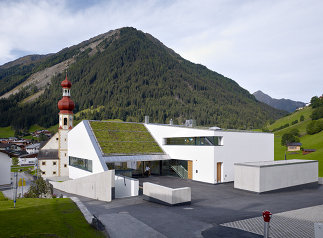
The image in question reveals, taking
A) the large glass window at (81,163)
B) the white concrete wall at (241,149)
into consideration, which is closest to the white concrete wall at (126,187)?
the large glass window at (81,163)

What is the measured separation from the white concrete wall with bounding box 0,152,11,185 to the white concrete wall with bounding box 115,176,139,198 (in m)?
27.7

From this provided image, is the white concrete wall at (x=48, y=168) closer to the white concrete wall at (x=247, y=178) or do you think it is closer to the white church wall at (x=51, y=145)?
the white church wall at (x=51, y=145)

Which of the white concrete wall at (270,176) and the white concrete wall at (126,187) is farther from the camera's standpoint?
the white concrete wall at (270,176)

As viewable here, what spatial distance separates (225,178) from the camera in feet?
86.7

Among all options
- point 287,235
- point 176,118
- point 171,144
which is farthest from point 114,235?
point 176,118

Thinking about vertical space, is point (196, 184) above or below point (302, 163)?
below

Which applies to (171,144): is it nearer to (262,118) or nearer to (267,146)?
(267,146)

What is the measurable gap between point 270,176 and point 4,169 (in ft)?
125

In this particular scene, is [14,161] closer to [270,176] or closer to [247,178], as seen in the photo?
[247,178]

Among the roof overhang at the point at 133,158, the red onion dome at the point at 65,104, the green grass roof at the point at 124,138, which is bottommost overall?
the roof overhang at the point at 133,158

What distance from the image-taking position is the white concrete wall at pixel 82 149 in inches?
1060

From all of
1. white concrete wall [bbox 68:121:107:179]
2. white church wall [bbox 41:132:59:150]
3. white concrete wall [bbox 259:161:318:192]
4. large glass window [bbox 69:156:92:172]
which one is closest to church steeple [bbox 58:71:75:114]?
white church wall [bbox 41:132:59:150]

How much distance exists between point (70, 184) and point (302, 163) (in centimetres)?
2260

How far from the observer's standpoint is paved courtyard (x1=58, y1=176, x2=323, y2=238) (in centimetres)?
1178
